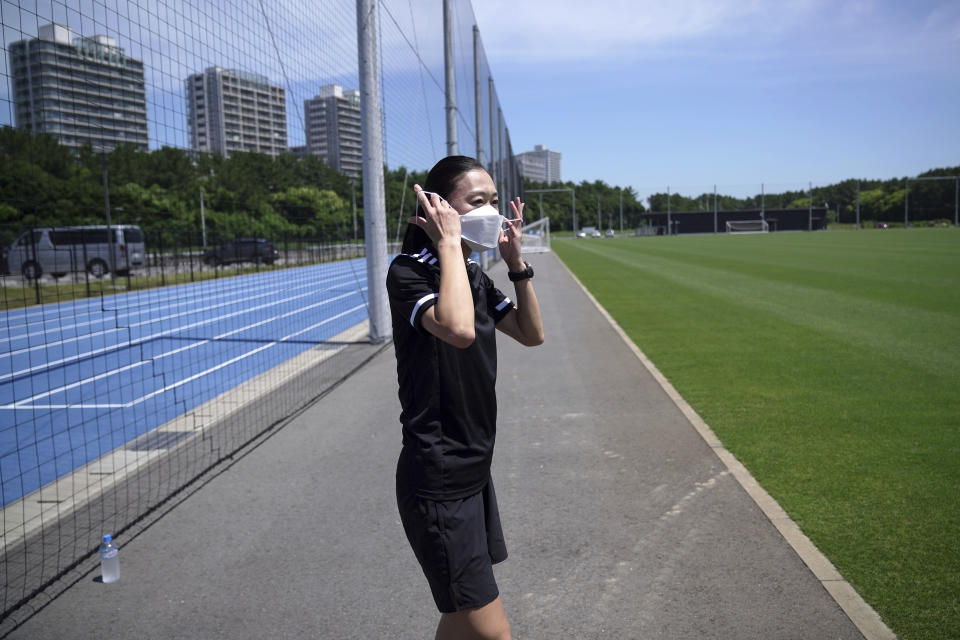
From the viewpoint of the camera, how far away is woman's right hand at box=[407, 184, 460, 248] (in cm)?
197

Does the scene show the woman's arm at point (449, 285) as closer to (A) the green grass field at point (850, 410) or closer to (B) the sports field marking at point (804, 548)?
(B) the sports field marking at point (804, 548)

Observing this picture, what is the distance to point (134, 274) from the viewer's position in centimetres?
2981

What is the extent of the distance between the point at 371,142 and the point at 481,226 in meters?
8.72

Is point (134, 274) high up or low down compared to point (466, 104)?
down

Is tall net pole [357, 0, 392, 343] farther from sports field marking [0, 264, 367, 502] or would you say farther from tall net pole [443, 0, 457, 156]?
tall net pole [443, 0, 457, 156]

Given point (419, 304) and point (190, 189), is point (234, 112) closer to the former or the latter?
point (190, 189)

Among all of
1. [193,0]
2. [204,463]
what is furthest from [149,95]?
[204,463]

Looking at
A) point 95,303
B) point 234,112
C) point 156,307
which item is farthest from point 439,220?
point 95,303

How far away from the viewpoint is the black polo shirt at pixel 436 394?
2.01m

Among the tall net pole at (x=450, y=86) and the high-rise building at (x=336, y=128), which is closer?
the high-rise building at (x=336, y=128)

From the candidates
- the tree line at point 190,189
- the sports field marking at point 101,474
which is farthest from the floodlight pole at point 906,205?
the sports field marking at point 101,474

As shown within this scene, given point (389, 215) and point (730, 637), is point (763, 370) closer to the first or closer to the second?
point (730, 637)

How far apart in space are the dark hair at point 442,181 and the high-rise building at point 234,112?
4.57 metres

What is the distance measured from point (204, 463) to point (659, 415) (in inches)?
150
